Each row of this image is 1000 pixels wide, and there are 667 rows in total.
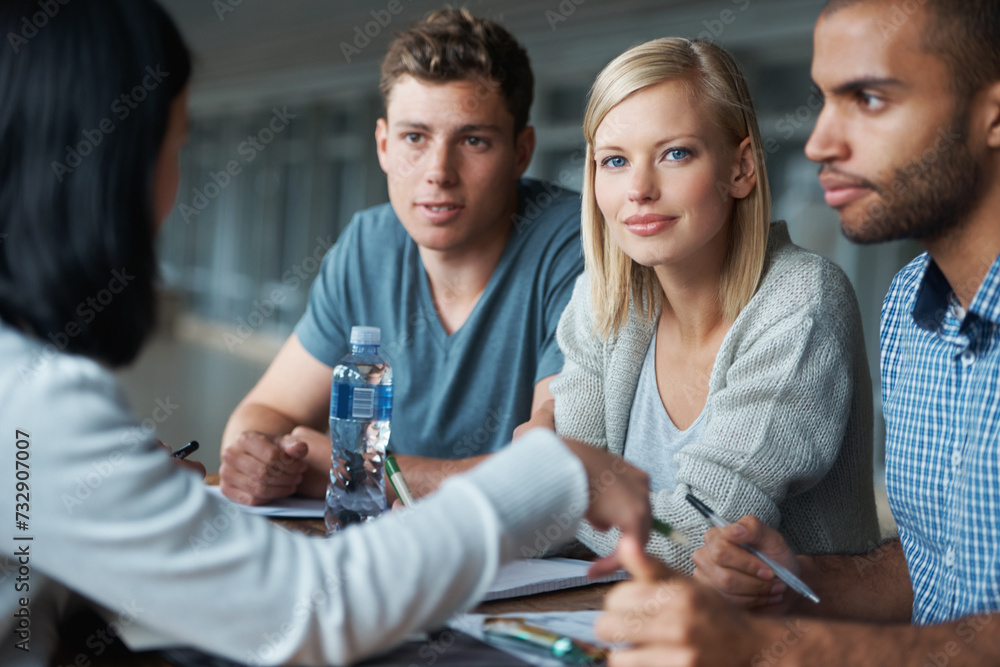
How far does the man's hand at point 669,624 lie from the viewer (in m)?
0.88

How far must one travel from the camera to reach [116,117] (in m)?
0.89

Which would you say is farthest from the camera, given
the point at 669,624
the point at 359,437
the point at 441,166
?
the point at 441,166

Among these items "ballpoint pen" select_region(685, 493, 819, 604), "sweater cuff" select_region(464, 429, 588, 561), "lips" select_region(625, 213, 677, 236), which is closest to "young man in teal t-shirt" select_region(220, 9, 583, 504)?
"lips" select_region(625, 213, 677, 236)

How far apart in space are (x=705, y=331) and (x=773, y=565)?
1.96ft

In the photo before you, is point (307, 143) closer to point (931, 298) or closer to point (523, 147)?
point (523, 147)

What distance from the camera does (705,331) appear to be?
5.59 ft

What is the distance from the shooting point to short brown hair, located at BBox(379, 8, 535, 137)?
7.14ft

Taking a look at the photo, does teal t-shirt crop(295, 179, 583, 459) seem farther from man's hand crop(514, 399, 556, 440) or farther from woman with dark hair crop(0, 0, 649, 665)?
woman with dark hair crop(0, 0, 649, 665)

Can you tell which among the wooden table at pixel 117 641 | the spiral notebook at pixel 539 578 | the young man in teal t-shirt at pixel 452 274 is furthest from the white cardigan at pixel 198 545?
the young man in teal t-shirt at pixel 452 274

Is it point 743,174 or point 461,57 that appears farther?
point 461,57

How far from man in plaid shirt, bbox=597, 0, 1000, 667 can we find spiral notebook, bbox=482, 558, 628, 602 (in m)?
0.17

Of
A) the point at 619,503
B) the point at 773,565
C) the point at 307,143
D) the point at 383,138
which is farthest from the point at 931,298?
the point at 307,143

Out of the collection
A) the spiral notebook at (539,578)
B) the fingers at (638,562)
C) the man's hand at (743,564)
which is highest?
the fingers at (638,562)

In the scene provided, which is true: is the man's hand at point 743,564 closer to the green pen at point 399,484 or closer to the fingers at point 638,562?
the fingers at point 638,562
